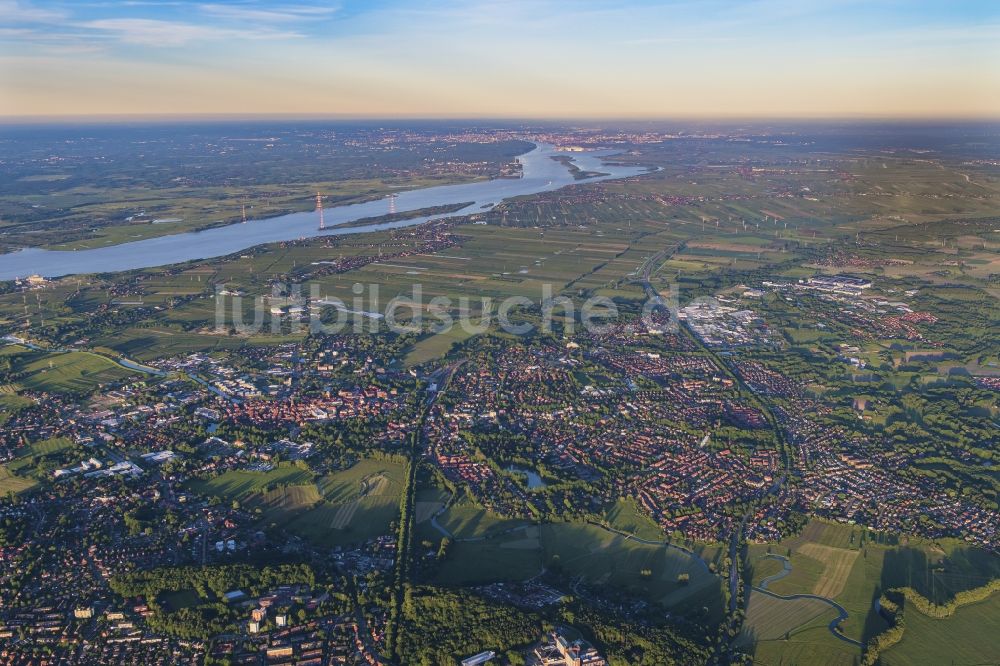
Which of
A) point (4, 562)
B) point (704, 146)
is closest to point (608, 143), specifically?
point (704, 146)

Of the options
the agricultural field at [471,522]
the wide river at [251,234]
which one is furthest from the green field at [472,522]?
the wide river at [251,234]

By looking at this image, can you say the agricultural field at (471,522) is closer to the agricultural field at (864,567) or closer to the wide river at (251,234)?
the agricultural field at (864,567)

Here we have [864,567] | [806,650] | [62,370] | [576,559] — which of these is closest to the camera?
[806,650]

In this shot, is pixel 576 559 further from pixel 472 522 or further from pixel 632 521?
pixel 472 522

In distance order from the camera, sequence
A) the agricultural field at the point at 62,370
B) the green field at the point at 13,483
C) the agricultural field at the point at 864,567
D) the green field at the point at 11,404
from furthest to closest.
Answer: the agricultural field at the point at 62,370, the green field at the point at 11,404, the green field at the point at 13,483, the agricultural field at the point at 864,567

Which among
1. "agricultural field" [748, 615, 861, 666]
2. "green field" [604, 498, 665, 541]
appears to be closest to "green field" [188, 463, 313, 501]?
"green field" [604, 498, 665, 541]

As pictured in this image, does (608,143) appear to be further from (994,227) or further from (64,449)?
(64,449)

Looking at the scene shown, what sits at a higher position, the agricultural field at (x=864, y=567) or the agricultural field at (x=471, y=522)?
the agricultural field at (x=471, y=522)

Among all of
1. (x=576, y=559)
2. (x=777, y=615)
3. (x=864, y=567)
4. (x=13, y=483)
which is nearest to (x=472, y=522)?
(x=576, y=559)

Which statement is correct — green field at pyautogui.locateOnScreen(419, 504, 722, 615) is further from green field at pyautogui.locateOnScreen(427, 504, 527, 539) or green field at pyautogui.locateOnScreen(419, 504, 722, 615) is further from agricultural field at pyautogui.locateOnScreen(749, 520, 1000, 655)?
agricultural field at pyautogui.locateOnScreen(749, 520, 1000, 655)
